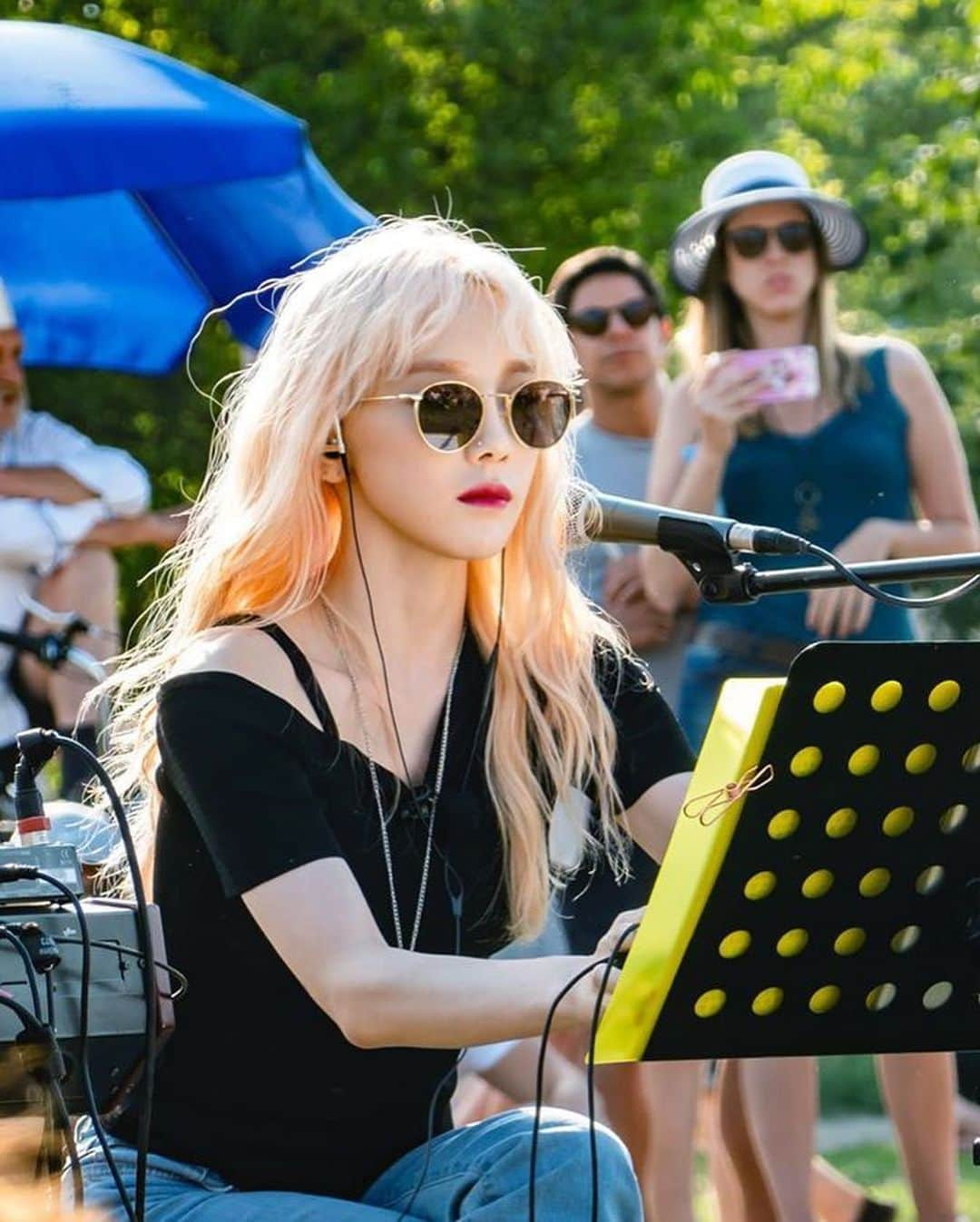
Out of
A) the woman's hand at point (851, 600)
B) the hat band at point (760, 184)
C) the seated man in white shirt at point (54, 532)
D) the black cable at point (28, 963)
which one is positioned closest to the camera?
the black cable at point (28, 963)

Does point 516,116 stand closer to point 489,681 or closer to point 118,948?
point 489,681

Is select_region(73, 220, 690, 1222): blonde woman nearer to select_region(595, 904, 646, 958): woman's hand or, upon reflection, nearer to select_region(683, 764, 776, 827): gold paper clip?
select_region(595, 904, 646, 958): woman's hand

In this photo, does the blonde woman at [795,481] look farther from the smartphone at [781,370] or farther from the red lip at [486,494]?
the red lip at [486,494]

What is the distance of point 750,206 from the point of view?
16.4 feet

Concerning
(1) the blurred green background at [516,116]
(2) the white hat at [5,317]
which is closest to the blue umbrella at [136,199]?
(2) the white hat at [5,317]

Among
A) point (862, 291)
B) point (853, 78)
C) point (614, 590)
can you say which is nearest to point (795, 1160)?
point (614, 590)

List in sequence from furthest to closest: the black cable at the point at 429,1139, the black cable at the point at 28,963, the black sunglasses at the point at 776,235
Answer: the black sunglasses at the point at 776,235 → the black cable at the point at 429,1139 → the black cable at the point at 28,963

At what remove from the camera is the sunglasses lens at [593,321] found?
17.7ft

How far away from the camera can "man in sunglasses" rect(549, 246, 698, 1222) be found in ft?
14.6

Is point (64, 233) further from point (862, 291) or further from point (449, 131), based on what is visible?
point (862, 291)

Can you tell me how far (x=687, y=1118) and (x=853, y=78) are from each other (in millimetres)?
9630

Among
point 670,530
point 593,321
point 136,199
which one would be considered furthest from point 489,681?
point 136,199

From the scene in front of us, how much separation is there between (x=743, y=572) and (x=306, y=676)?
0.53 meters

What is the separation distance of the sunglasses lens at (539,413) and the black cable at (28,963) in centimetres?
85
